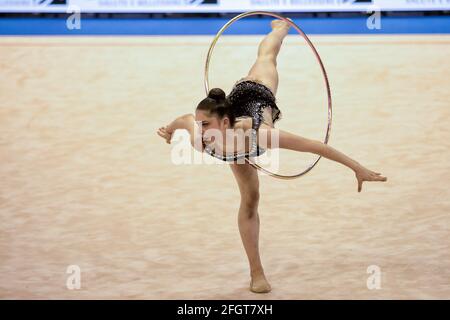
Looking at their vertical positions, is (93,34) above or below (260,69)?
above

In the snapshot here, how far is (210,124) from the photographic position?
3.05 meters

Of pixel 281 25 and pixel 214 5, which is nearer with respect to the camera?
pixel 281 25

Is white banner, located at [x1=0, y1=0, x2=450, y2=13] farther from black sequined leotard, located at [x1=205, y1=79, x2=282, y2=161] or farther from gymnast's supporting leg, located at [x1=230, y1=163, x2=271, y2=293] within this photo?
gymnast's supporting leg, located at [x1=230, y1=163, x2=271, y2=293]

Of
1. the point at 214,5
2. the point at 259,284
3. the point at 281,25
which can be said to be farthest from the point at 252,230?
the point at 214,5

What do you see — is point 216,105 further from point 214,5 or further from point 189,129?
point 214,5

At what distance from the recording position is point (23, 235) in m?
4.06

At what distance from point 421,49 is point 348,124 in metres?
2.12

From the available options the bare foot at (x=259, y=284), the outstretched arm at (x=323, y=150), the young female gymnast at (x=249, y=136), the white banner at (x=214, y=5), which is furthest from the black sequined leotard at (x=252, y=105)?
the white banner at (x=214, y=5)

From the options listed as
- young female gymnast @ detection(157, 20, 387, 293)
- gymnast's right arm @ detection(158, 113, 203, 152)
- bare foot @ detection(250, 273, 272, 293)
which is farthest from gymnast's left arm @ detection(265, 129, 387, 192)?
bare foot @ detection(250, 273, 272, 293)

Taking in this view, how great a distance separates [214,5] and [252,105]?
206 inches

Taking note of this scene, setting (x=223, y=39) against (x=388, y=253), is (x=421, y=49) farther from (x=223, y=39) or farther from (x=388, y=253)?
(x=388, y=253)

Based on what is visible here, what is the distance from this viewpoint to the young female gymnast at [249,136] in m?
3.02
